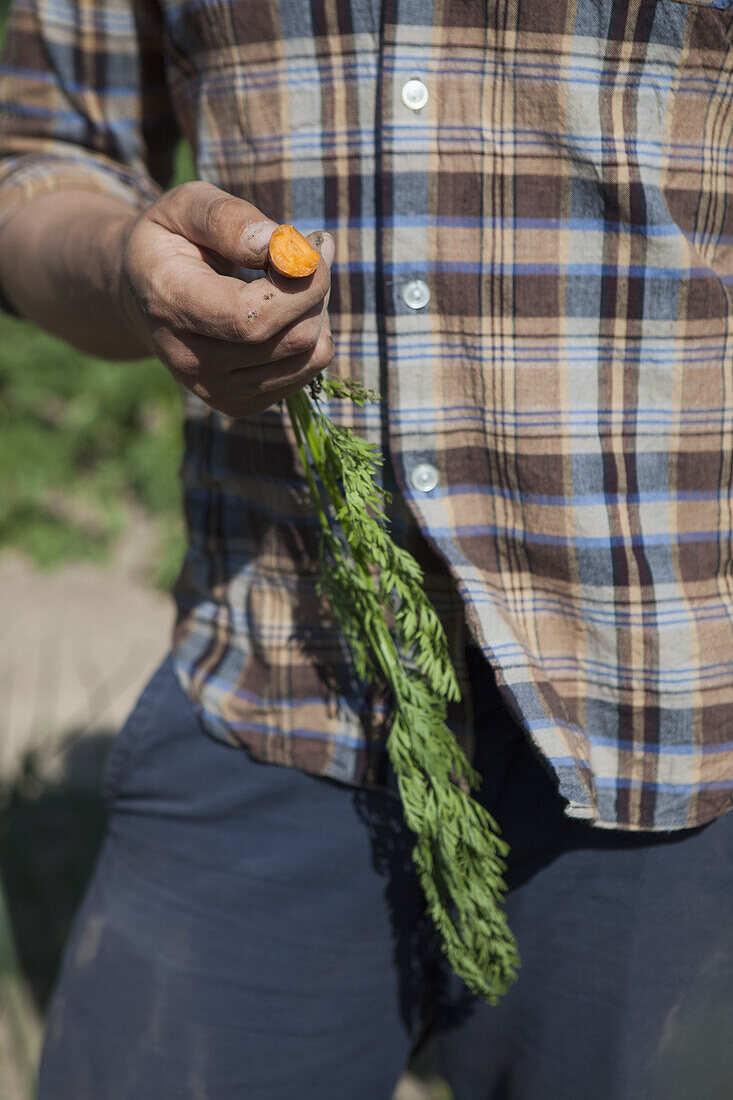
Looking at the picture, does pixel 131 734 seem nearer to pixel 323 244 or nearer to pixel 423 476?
pixel 423 476

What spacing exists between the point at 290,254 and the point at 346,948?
819 millimetres

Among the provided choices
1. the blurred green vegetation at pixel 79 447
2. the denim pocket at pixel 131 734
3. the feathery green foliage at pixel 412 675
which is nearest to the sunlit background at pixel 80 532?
the blurred green vegetation at pixel 79 447

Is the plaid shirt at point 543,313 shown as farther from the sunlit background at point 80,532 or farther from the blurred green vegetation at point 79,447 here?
the blurred green vegetation at point 79,447

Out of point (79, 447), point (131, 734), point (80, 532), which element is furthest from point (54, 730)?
point (131, 734)

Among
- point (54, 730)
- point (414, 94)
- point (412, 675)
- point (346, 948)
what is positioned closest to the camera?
point (414, 94)

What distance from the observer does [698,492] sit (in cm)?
96

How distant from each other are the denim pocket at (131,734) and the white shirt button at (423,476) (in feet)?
1.54

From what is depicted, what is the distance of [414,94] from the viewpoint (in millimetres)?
889

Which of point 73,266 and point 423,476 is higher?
point 73,266

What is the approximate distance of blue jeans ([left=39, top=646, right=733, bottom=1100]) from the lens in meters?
1.02

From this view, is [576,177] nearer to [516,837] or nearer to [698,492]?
[698,492]

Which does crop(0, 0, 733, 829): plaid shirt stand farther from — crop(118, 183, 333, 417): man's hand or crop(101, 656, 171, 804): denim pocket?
crop(101, 656, 171, 804): denim pocket

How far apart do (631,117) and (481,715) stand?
0.61 metres

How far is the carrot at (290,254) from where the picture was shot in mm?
714
